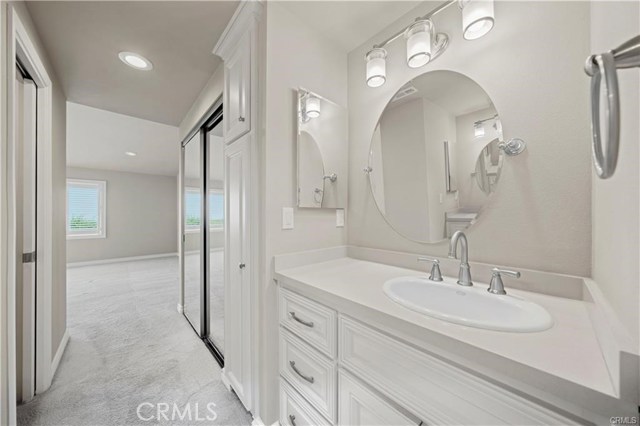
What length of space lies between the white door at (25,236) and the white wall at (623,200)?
2591 millimetres

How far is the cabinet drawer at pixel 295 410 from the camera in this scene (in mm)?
1033

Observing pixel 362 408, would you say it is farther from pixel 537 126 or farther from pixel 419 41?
pixel 419 41

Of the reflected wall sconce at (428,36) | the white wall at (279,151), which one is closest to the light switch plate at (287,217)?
the white wall at (279,151)

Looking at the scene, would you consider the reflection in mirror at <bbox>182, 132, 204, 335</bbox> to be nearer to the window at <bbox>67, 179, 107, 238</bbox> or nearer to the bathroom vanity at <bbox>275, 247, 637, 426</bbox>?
the bathroom vanity at <bbox>275, 247, 637, 426</bbox>

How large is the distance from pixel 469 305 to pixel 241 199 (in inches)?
49.6

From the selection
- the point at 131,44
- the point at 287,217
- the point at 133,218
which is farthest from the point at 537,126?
the point at 133,218

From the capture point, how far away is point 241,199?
4.66ft

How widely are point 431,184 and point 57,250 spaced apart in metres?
2.92

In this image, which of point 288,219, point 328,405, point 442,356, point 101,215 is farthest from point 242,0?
point 101,215

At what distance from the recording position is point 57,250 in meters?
1.98

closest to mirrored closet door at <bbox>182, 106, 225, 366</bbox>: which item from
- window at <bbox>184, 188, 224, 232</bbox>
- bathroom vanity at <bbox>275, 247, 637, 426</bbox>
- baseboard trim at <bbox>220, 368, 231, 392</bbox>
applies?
window at <bbox>184, 188, 224, 232</bbox>

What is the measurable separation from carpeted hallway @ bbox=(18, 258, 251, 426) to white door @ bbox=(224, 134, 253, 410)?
0.76 feet

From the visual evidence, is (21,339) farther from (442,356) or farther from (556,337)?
(556,337)

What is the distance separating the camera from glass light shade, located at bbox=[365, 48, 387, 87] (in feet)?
4.57
